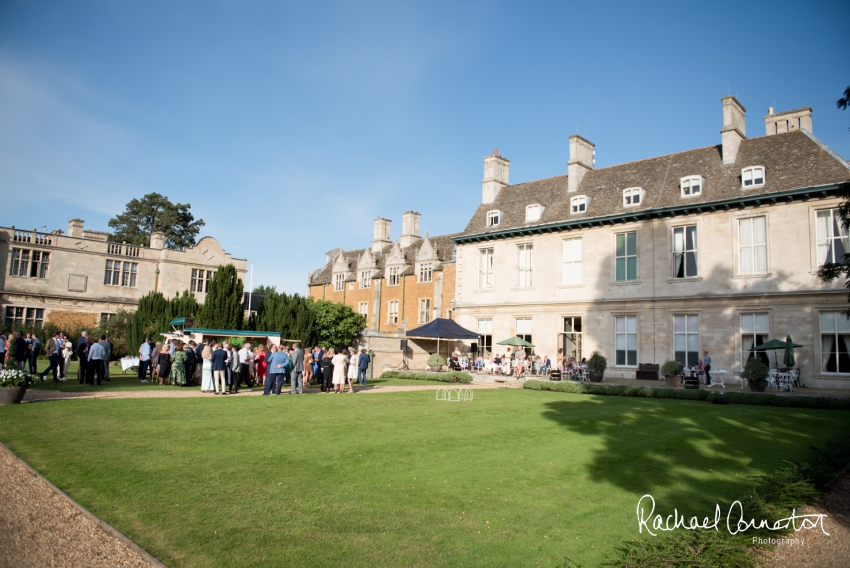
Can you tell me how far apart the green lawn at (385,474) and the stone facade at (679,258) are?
1295 cm

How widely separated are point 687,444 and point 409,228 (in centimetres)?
4644

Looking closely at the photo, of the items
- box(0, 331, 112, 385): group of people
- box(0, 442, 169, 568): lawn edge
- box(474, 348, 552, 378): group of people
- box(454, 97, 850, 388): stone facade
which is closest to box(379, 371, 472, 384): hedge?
box(474, 348, 552, 378): group of people

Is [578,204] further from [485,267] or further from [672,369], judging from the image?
[672,369]

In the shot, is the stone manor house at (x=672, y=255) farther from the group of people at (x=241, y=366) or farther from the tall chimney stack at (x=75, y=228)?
the tall chimney stack at (x=75, y=228)

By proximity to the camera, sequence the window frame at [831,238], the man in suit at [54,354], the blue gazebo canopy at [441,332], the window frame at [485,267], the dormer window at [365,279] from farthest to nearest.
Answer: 1. the dormer window at [365,279]
2. the window frame at [485,267]
3. the blue gazebo canopy at [441,332]
4. the window frame at [831,238]
5. the man in suit at [54,354]

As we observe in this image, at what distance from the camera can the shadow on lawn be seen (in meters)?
8.24

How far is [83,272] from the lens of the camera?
4788cm

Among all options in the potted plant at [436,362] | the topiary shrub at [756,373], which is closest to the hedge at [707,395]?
the topiary shrub at [756,373]

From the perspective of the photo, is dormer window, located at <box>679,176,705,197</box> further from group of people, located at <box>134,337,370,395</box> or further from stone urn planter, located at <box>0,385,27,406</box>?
stone urn planter, located at <box>0,385,27,406</box>

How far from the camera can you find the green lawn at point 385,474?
19.2ft

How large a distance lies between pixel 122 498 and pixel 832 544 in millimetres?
7893

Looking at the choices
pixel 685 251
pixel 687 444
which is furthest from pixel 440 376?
pixel 687 444

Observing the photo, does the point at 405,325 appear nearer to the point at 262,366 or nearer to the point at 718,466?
the point at 262,366

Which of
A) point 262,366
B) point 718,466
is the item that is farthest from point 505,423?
point 262,366
